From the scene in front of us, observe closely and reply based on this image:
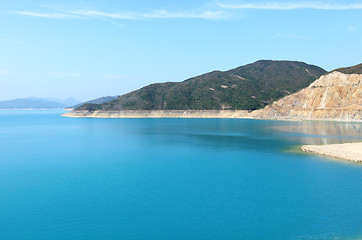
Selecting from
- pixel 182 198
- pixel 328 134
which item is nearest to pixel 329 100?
pixel 328 134

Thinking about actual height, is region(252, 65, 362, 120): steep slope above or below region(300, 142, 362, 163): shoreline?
above

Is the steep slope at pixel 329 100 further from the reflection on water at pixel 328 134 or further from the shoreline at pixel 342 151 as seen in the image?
the shoreline at pixel 342 151

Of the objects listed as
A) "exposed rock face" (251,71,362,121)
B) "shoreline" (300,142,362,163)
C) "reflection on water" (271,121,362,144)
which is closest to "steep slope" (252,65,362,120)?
"exposed rock face" (251,71,362,121)

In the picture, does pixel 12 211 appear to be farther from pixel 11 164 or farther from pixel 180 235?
pixel 11 164

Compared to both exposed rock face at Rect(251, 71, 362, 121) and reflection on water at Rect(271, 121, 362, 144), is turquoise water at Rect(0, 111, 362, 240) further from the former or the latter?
exposed rock face at Rect(251, 71, 362, 121)

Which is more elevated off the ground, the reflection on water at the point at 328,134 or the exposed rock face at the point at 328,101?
the exposed rock face at the point at 328,101

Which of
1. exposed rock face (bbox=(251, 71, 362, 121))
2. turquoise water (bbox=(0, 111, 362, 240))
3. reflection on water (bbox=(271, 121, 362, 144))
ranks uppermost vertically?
exposed rock face (bbox=(251, 71, 362, 121))

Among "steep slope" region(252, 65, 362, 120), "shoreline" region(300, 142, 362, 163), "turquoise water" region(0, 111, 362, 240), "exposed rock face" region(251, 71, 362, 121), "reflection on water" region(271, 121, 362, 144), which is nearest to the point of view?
"turquoise water" region(0, 111, 362, 240)

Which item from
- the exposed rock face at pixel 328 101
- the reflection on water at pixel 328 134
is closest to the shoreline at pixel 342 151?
the reflection on water at pixel 328 134
